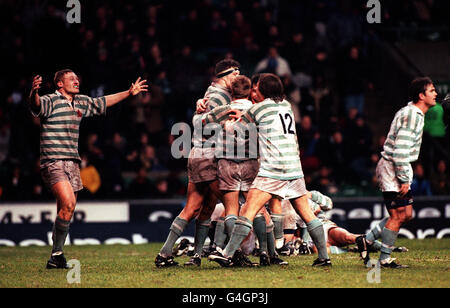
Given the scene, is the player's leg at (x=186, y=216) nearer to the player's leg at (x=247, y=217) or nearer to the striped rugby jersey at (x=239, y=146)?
the striped rugby jersey at (x=239, y=146)

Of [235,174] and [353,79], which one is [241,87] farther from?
[353,79]

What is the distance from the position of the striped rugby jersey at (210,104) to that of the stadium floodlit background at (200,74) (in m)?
5.55

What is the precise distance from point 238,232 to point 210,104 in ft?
5.19

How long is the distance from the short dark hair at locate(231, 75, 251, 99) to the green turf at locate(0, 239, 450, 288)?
1.89 metres

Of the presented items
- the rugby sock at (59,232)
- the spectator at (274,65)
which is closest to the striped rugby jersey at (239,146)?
the rugby sock at (59,232)

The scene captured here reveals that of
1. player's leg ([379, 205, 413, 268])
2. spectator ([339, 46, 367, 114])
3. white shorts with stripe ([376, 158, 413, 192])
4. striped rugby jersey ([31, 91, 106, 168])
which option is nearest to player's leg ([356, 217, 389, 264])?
player's leg ([379, 205, 413, 268])

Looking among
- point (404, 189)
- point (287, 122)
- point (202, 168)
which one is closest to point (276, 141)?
point (287, 122)

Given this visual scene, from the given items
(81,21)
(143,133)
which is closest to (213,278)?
(143,133)

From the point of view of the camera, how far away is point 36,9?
19.4m

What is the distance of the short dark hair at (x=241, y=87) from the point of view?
33.0 feet

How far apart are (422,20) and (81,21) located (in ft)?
23.8

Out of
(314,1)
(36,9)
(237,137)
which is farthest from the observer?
(314,1)

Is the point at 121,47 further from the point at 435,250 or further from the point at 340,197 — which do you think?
the point at 435,250

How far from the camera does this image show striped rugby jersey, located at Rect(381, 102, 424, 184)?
930cm
